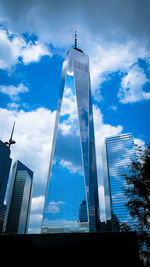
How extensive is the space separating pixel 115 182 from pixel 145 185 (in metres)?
131

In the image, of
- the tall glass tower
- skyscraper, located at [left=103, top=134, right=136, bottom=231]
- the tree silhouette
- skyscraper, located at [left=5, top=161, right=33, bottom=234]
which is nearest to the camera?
the tree silhouette

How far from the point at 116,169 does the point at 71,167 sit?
7991 cm

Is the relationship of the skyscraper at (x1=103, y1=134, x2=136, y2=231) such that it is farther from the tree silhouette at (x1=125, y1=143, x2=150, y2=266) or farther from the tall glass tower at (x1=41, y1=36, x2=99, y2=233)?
the tree silhouette at (x1=125, y1=143, x2=150, y2=266)

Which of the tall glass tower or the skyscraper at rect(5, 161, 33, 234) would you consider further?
the skyscraper at rect(5, 161, 33, 234)

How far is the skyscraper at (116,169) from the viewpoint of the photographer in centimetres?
13125

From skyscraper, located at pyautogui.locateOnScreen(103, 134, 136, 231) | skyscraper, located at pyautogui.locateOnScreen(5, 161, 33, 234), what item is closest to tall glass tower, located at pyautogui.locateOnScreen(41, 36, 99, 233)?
skyscraper, located at pyautogui.locateOnScreen(103, 134, 136, 231)

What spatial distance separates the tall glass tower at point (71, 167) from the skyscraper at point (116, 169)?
62804 mm

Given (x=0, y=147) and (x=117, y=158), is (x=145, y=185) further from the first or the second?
(x=117, y=158)

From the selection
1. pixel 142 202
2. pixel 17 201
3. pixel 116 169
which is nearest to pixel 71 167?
pixel 142 202

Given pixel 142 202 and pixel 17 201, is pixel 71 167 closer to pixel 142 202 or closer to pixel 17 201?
pixel 142 202

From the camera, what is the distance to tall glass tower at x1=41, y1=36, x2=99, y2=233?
6825cm

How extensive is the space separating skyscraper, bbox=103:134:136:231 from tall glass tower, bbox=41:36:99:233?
62.8 meters

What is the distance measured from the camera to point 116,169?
145 metres

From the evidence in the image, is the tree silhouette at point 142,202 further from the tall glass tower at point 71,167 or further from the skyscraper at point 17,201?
the skyscraper at point 17,201
